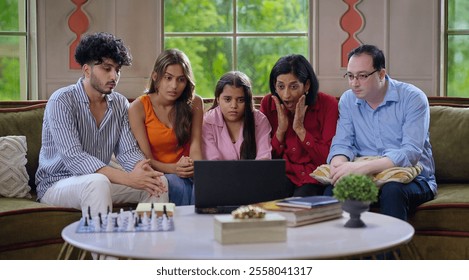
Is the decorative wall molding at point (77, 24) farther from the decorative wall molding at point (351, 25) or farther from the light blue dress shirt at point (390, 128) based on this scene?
the light blue dress shirt at point (390, 128)

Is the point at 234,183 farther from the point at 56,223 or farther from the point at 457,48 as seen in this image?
the point at 457,48

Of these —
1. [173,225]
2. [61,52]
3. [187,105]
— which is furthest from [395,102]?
[61,52]

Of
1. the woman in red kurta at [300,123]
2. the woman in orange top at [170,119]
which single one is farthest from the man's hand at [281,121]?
the woman in orange top at [170,119]

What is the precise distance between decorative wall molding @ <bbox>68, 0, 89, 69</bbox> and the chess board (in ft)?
7.18

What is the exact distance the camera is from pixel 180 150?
3408 mm

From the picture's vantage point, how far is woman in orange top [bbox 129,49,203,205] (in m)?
3.31

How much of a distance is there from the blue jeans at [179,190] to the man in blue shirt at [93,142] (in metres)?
0.07

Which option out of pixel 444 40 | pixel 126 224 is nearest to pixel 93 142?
pixel 126 224

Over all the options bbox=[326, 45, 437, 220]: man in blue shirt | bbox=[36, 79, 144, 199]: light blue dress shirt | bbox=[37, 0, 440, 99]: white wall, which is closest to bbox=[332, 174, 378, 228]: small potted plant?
bbox=[326, 45, 437, 220]: man in blue shirt

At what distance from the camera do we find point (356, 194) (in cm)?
221

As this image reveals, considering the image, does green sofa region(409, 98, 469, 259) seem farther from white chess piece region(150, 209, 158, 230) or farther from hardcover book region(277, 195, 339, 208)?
white chess piece region(150, 209, 158, 230)

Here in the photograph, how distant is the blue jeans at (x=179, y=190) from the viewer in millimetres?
3197

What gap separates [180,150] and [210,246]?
146cm

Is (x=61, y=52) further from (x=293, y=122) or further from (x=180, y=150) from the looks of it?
(x=293, y=122)
